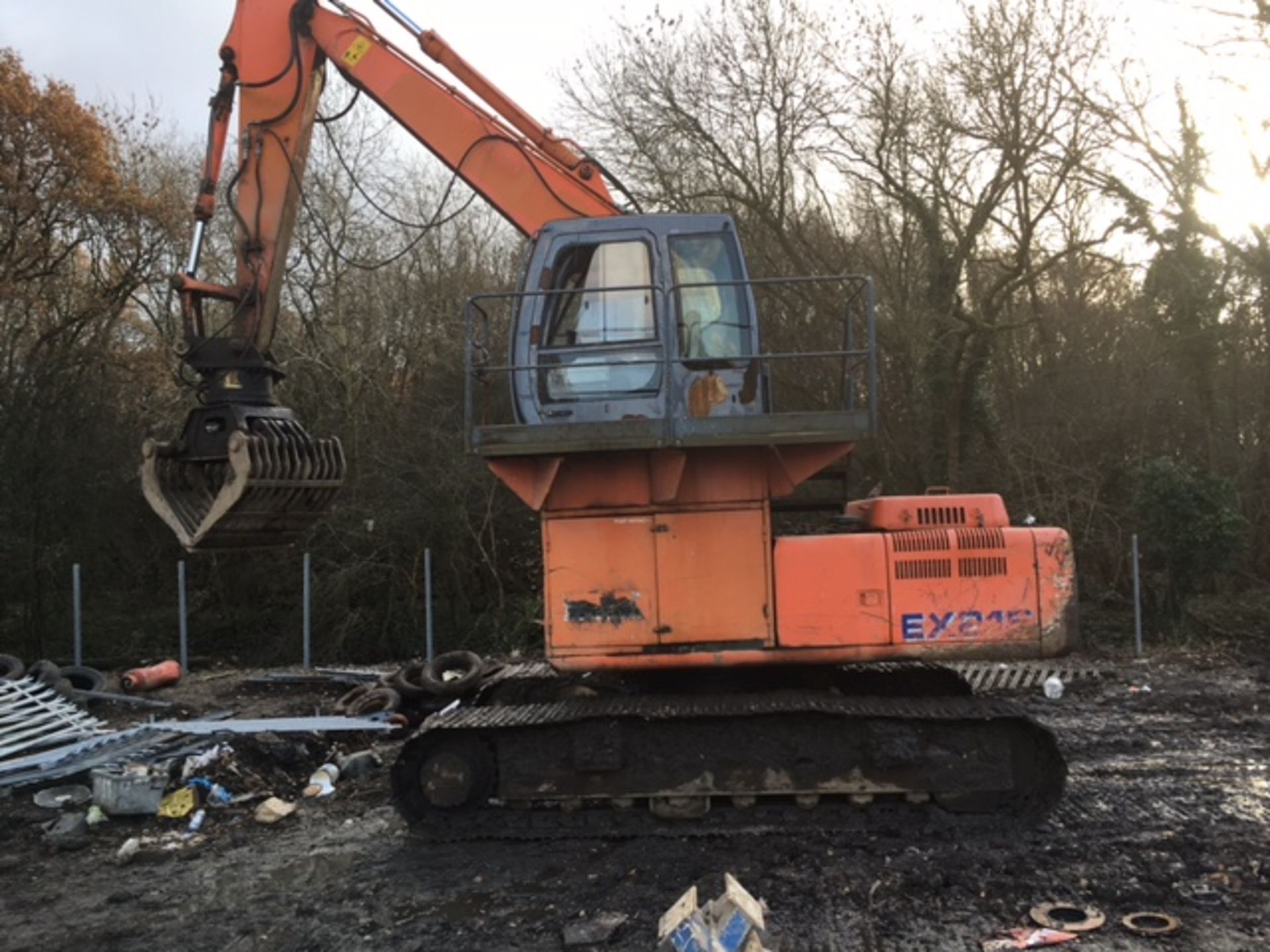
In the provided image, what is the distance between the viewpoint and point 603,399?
5539mm

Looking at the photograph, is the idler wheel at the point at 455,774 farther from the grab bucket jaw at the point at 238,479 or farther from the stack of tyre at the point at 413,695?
the stack of tyre at the point at 413,695

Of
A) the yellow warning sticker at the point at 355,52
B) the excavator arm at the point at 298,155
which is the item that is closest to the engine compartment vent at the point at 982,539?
the excavator arm at the point at 298,155

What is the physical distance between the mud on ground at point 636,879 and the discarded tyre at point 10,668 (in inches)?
153

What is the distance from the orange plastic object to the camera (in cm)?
1048

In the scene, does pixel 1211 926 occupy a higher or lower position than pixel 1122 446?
lower

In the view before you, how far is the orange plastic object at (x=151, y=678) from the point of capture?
10.5m

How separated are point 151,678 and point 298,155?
21.5 ft

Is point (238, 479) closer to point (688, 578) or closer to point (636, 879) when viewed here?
point (688, 578)

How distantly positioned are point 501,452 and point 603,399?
64 cm

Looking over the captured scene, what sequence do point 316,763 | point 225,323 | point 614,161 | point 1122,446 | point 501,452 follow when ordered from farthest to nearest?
point 614,161
point 1122,446
point 316,763
point 225,323
point 501,452

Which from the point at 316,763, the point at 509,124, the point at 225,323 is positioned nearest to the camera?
the point at 225,323

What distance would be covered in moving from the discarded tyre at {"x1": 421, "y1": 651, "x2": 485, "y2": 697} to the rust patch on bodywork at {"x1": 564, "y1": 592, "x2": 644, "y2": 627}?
11.4ft

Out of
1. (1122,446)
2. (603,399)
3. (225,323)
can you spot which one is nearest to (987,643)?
(603,399)

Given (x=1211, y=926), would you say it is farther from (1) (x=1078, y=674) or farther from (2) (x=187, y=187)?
(2) (x=187, y=187)
